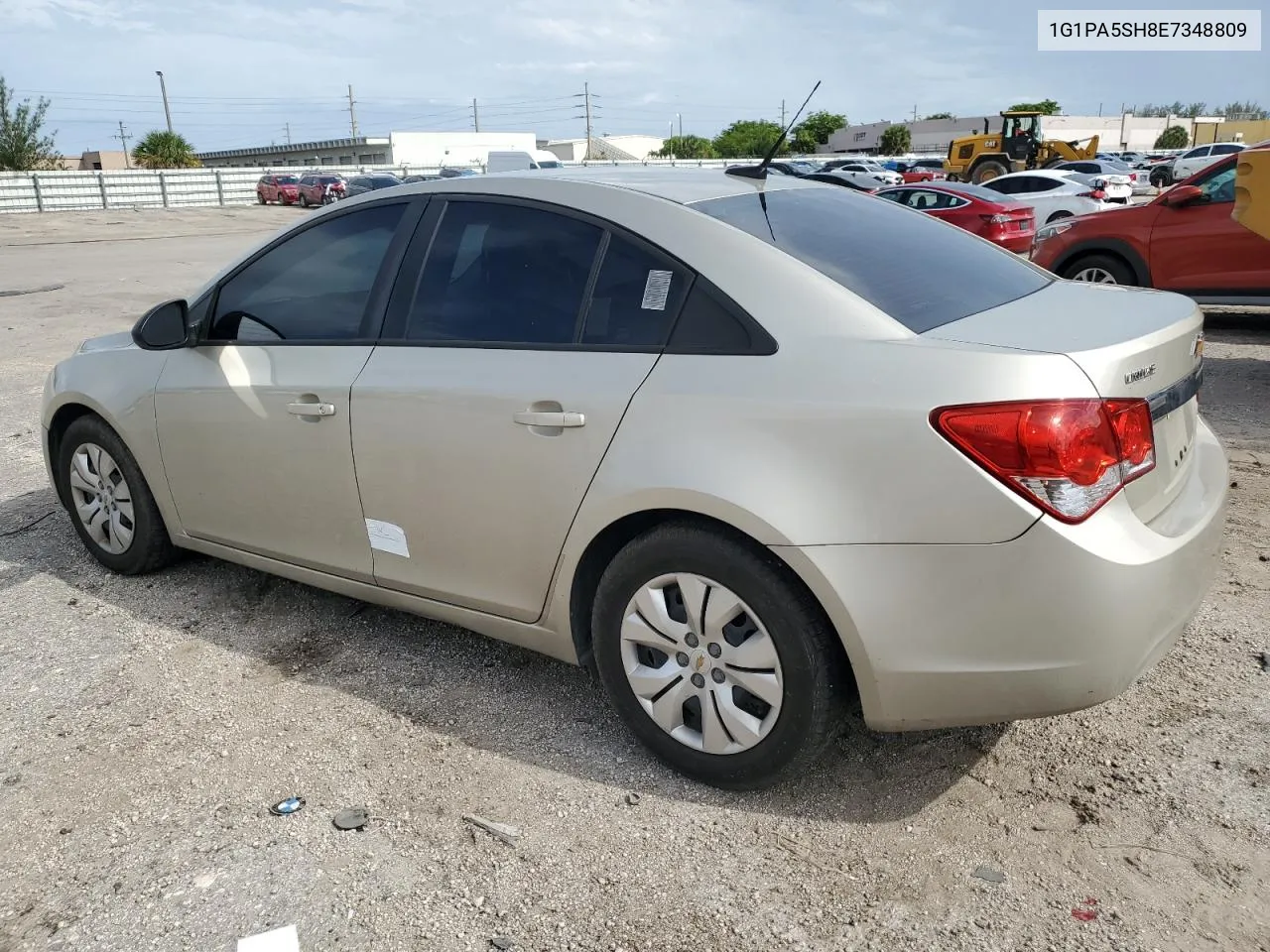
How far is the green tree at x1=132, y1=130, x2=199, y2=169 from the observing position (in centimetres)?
6512

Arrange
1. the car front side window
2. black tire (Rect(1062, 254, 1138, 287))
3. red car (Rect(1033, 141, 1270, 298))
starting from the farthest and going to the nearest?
black tire (Rect(1062, 254, 1138, 287)), red car (Rect(1033, 141, 1270, 298)), the car front side window

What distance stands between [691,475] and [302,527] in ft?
5.52

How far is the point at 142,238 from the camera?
28.4m

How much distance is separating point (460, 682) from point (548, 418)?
3.84 feet

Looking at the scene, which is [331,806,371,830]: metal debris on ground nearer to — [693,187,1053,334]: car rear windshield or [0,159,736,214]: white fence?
[693,187,1053,334]: car rear windshield

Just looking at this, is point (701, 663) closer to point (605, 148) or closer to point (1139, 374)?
point (1139, 374)

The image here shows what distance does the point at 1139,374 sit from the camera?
2.48m

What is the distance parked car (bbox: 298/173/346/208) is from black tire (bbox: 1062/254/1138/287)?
33.9 meters

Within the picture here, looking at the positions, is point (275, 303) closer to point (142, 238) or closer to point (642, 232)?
point (642, 232)

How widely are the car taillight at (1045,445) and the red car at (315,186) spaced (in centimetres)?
4026

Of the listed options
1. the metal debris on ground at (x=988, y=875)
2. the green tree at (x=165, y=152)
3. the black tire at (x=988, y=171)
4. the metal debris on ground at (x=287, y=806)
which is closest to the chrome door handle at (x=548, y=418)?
the metal debris on ground at (x=287, y=806)

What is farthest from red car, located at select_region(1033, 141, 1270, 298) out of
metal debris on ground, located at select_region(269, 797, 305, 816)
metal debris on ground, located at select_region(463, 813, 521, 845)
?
metal debris on ground, located at select_region(269, 797, 305, 816)

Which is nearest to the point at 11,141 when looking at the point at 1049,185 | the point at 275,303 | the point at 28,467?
the point at 1049,185

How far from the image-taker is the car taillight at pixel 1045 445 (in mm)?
2287
